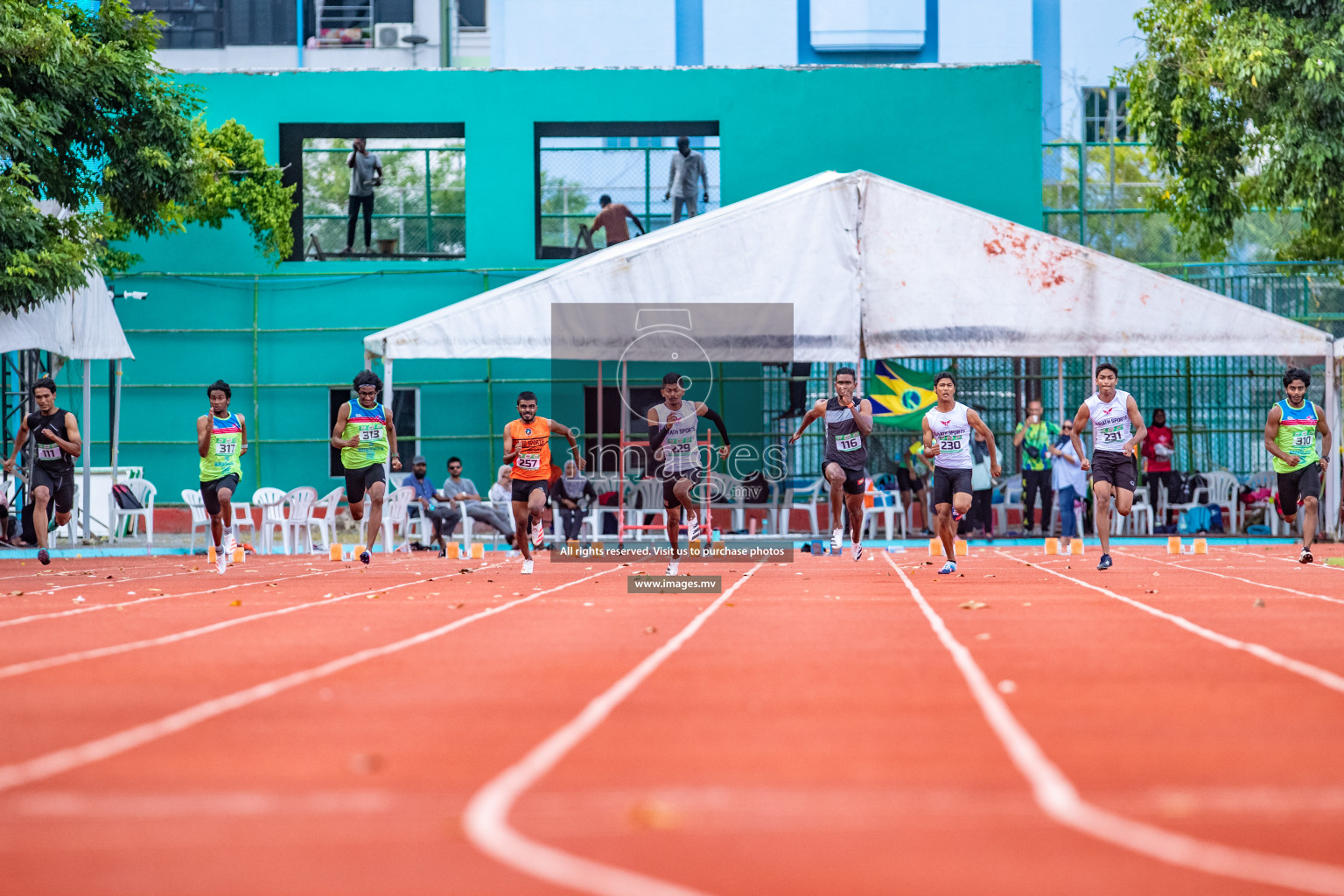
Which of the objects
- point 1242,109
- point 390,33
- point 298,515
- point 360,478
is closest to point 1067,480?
point 1242,109

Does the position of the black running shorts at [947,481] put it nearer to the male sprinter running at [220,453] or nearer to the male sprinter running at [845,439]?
the male sprinter running at [845,439]

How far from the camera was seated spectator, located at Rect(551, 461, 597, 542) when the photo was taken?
1986cm

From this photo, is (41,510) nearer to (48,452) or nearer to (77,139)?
(48,452)

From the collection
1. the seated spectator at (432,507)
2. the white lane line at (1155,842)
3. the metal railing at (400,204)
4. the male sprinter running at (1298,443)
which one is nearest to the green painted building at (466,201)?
the metal railing at (400,204)

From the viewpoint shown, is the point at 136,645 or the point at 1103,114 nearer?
the point at 136,645

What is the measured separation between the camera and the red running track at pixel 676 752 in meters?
3.63

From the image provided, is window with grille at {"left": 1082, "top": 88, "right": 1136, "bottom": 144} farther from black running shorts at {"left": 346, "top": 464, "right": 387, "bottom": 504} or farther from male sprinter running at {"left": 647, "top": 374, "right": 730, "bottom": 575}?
black running shorts at {"left": 346, "top": 464, "right": 387, "bottom": 504}

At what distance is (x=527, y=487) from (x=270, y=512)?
261 inches

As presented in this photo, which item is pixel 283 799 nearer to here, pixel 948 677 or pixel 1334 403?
pixel 948 677

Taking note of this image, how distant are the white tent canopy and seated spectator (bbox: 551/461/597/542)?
8.59ft

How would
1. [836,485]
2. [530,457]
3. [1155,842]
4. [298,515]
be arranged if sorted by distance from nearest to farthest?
[1155,842], [530,457], [836,485], [298,515]

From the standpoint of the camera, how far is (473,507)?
65.8 ft

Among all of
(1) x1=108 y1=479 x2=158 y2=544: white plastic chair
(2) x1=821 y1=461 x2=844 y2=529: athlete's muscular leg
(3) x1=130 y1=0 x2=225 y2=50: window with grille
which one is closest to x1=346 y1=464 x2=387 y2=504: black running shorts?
(2) x1=821 y1=461 x2=844 y2=529: athlete's muscular leg

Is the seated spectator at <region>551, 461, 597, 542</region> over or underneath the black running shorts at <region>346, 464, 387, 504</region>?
underneath
